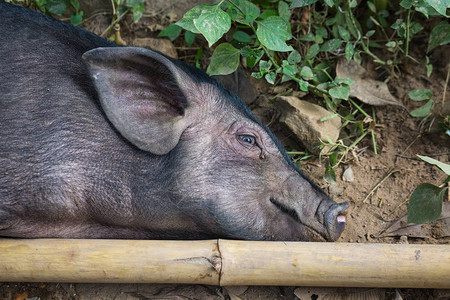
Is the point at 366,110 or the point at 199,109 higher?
the point at 199,109

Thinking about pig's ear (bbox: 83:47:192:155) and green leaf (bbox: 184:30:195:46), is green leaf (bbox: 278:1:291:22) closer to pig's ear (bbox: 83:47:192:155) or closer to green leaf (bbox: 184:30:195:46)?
green leaf (bbox: 184:30:195:46)

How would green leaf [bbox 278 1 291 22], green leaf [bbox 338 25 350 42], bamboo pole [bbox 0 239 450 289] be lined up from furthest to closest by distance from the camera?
green leaf [bbox 338 25 350 42] → green leaf [bbox 278 1 291 22] → bamboo pole [bbox 0 239 450 289]

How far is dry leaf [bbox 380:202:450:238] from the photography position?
3.29 meters

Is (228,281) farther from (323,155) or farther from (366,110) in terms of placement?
(366,110)

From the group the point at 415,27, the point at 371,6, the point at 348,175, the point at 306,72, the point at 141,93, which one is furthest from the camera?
the point at 371,6

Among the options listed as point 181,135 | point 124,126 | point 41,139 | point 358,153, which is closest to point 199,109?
point 181,135

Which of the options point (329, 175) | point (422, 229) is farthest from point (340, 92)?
point (422, 229)

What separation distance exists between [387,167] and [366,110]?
0.53m

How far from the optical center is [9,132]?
2959 millimetres

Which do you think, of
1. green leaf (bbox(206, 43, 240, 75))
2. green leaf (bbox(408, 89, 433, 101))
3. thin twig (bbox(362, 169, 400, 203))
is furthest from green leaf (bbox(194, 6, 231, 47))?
green leaf (bbox(408, 89, 433, 101))

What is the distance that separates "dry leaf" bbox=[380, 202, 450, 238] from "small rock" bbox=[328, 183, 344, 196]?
1.27ft

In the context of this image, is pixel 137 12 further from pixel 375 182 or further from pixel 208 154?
pixel 375 182

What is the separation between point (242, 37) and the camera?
12.8 ft

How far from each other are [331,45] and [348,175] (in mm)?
946
